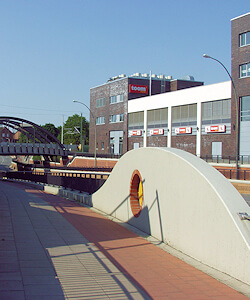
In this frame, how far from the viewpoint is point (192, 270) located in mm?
9078

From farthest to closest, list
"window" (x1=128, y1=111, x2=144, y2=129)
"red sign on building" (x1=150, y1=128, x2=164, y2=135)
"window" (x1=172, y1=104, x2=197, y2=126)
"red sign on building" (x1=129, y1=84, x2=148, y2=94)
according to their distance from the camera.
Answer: "red sign on building" (x1=129, y1=84, x2=148, y2=94)
"window" (x1=128, y1=111, x2=144, y2=129)
"red sign on building" (x1=150, y1=128, x2=164, y2=135)
"window" (x1=172, y1=104, x2=197, y2=126)

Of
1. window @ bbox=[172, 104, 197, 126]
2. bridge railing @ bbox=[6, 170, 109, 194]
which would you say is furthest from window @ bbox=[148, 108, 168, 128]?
bridge railing @ bbox=[6, 170, 109, 194]

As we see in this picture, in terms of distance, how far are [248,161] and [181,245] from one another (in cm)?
2994

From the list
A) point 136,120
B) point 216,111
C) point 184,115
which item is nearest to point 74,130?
point 136,120

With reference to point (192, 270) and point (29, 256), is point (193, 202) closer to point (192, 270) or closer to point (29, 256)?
point (192, 270)

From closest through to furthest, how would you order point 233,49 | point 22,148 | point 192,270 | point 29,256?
point 192,270, point 29,256, point 233,49, point 22,148

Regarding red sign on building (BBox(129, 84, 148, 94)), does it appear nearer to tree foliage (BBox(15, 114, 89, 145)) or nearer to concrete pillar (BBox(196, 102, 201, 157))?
concrete pillar (BBox(196, 102, 201, 157))

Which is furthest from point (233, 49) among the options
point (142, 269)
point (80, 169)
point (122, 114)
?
point (142, 269)

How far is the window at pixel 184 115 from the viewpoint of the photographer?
173 ft

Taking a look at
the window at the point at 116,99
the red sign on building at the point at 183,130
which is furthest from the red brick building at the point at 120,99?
the red sign on building at the point at 183,130

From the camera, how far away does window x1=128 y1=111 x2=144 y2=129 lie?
64.7m

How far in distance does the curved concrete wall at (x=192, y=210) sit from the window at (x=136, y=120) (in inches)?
1950

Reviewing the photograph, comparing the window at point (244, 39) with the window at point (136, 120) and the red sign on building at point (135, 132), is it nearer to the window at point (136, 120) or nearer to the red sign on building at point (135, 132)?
the window at point (136, 120)

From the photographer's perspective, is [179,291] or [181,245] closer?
[179,291]
